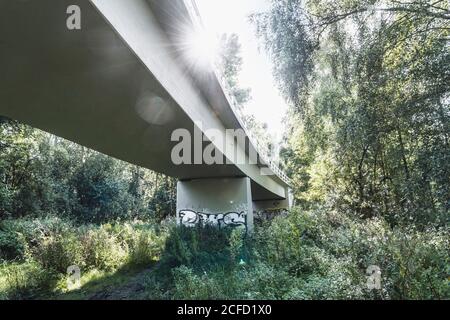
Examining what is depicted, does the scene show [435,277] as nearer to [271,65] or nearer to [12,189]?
[271,65]

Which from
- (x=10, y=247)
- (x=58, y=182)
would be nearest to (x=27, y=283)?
(x=10, y=247)

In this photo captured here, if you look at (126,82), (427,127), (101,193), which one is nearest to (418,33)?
(427,127)

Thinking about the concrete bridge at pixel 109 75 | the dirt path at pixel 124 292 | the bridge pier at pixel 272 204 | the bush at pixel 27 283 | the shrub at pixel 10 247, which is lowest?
the dirt path at pixel 124 292

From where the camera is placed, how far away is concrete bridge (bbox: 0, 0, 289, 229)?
3365mm

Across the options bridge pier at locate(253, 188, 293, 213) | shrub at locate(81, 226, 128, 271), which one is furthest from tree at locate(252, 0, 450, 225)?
bridge pier at locate(253, 188, 293, 213)

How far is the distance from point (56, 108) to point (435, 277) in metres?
7.07

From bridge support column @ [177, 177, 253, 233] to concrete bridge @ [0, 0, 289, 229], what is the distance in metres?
4.35

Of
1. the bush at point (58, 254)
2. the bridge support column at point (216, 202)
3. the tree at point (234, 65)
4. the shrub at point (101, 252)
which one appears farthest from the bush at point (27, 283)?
the tree at point (234, 65)

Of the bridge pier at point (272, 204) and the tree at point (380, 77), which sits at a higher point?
the tree at point (380, 77)

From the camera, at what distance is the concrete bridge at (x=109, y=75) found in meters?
3.37

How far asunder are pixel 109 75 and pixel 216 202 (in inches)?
376

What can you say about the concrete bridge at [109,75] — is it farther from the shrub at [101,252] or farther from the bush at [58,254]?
the bush at [58,254]

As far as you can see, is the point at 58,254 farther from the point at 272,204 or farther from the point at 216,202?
the point at 272,204

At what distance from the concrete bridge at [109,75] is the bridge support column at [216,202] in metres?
4.35
